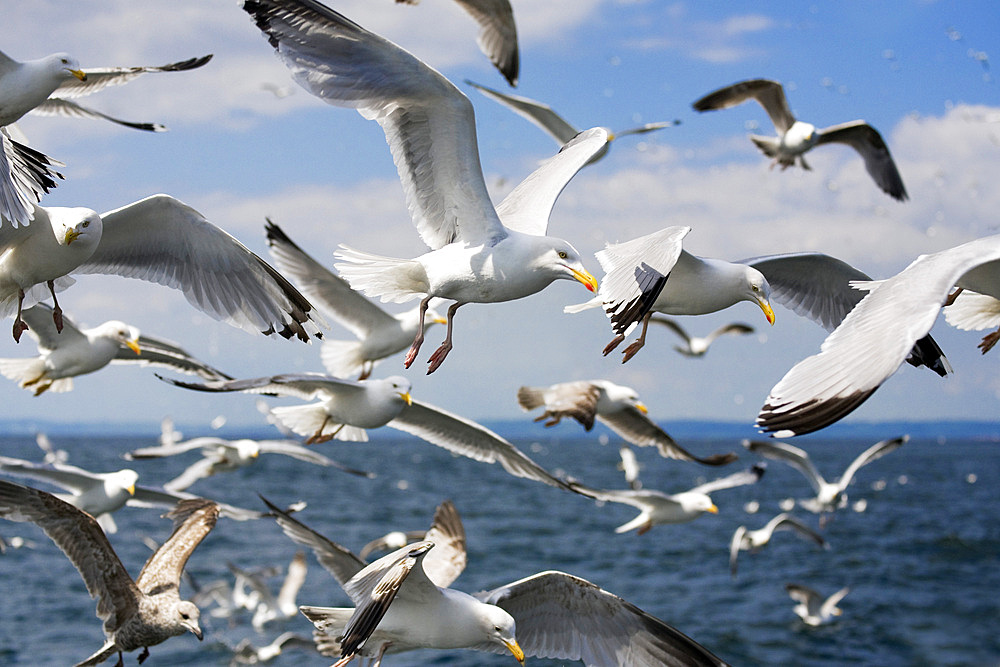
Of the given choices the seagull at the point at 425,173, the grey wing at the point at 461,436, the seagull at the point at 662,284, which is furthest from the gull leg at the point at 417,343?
the grey wing at the point at 461,436

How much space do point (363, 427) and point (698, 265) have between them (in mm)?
3886

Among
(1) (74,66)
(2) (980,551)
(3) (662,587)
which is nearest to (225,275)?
(1) (74,66)

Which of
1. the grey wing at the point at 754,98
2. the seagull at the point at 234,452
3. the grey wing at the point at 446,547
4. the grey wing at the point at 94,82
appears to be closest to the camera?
the grey wing at the point at 446,547

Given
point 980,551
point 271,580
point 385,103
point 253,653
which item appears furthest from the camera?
point 980,551

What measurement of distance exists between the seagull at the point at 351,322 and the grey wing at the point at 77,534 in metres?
3.93

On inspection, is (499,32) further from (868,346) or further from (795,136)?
(868,346)

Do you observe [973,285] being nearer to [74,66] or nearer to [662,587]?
[74,66]

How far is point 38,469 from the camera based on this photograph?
8.39 meters

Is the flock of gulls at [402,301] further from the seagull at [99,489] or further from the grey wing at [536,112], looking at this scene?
the grey wing at [536,112]

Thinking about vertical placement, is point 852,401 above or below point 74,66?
below

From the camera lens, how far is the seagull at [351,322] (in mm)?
9891

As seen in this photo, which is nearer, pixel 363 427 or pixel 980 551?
pixel 363 427

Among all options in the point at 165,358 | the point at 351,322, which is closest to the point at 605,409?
the point at 351,322

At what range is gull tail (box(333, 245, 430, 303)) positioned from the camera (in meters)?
5.60
